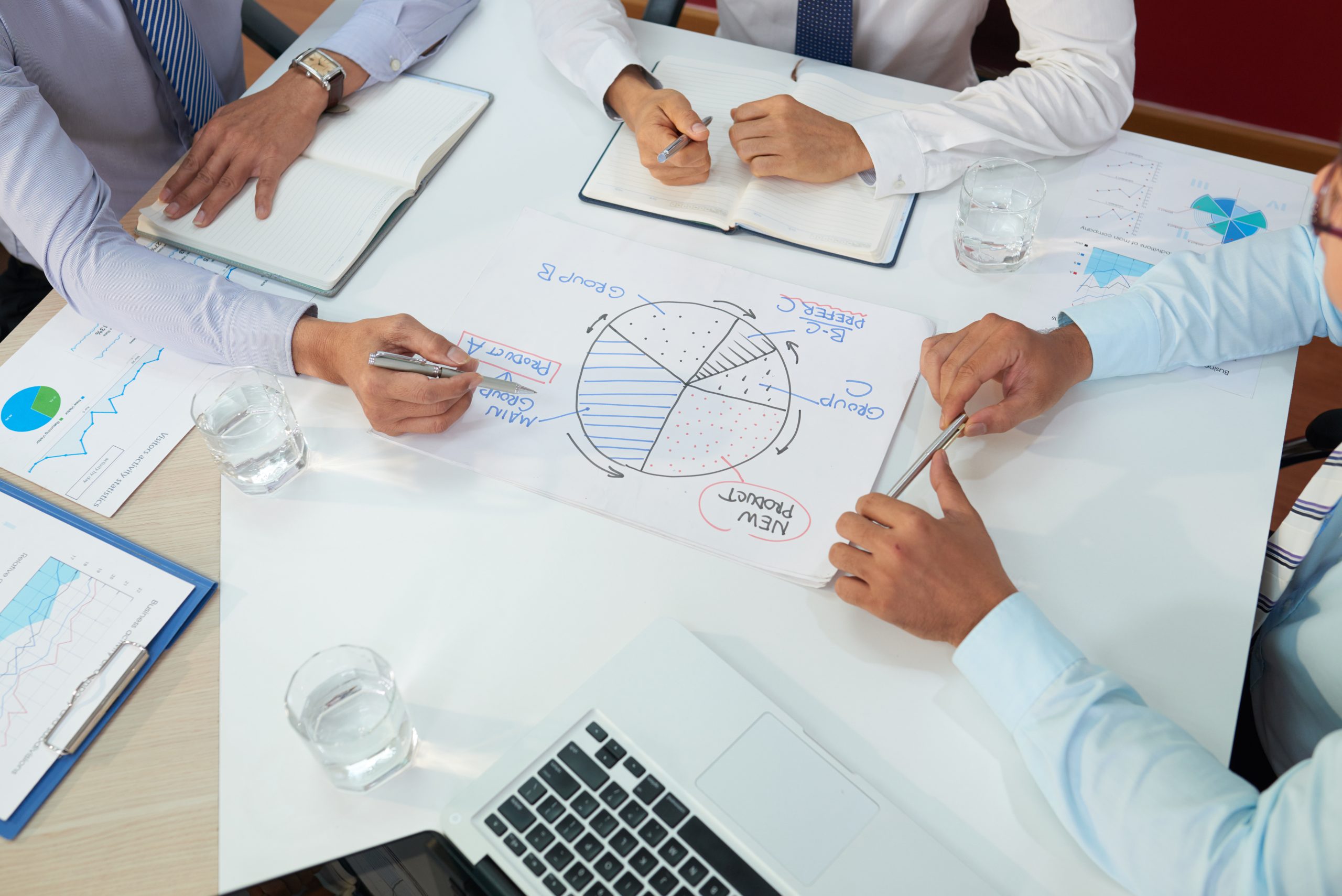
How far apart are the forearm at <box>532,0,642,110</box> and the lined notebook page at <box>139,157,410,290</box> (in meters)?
0.30

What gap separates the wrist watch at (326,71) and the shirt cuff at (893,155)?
0.70m

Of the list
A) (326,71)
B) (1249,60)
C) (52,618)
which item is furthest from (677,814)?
(1249,60)

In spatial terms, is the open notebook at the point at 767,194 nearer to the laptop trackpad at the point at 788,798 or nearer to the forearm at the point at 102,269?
the forearm at the point at 102,269

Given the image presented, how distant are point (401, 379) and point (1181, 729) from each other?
0.78 m

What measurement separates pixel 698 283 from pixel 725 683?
0.49 meters

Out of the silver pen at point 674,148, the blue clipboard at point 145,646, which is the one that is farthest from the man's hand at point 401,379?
the silver pen at point 674,148

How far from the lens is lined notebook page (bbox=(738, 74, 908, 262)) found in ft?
3.61

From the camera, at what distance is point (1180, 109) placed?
233cm

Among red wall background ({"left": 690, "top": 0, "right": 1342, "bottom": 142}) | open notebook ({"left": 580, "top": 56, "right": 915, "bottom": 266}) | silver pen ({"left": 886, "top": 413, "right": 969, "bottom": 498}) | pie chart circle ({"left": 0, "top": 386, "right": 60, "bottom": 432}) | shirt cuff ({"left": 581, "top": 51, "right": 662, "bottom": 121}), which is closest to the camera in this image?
silver pen ({"left": 886, "top": 413, "right": 969, "bottom": 498})

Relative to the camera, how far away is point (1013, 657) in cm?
77

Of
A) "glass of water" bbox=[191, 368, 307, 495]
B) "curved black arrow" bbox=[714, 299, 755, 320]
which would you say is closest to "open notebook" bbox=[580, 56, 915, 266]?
"curved black arrow" bbox=[714, 299, 755, 320]

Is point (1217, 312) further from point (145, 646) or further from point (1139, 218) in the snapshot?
point (145, 646)

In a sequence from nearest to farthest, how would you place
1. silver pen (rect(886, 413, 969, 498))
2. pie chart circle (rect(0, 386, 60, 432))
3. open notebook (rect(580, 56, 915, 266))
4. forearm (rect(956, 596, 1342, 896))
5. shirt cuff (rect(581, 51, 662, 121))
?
forearm (rect(956, 596, 1342, 896)), silver pen (rect(886, 413, 969, 498)), pie chart circle (rect(0, 386, 60, 432)), open notebook (rect(580, 56, 915, 266)), shirt cuff (rect(581, 51, 662, 121))

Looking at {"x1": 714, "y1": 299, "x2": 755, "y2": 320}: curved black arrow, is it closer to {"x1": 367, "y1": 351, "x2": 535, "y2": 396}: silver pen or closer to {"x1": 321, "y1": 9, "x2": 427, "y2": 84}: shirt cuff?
{"x1": 367, "y1": 351, "x2": 535, "y2": 396}: silver pen
